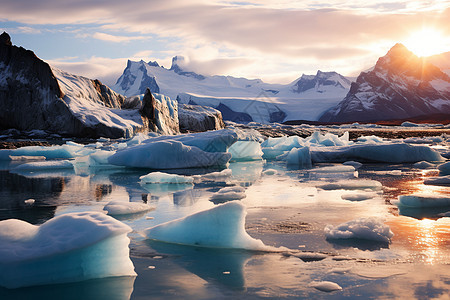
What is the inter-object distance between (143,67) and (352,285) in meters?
140

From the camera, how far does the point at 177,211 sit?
5.00 meters

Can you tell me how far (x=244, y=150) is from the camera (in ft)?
43.6

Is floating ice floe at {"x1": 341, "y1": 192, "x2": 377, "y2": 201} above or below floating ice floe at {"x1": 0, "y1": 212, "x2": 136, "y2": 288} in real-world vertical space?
below

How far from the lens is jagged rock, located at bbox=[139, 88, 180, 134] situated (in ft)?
91.2

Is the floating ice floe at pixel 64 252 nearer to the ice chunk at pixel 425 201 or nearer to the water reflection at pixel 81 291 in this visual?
the water reflection at pixel 81 291

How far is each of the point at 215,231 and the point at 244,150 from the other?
9.70m

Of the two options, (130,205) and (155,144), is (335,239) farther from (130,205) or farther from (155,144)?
(155,144)

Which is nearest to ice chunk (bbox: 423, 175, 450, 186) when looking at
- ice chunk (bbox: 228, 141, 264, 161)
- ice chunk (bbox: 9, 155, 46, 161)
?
ice chunk (bbox: 228, 141, 264, 161)

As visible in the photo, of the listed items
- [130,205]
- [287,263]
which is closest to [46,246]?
[287,263]

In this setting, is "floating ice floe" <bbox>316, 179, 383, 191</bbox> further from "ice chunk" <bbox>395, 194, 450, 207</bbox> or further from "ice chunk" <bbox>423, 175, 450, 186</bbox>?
"ice chunk" <bbox>395, 194, 450, 207</bbox>

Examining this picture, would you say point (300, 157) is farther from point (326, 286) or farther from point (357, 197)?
point (326, 286)

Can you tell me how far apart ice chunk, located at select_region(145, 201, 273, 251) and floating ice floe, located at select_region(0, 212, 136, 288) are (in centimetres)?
80

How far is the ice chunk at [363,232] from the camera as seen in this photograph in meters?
3.77

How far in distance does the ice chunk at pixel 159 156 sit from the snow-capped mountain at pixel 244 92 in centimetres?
1557
